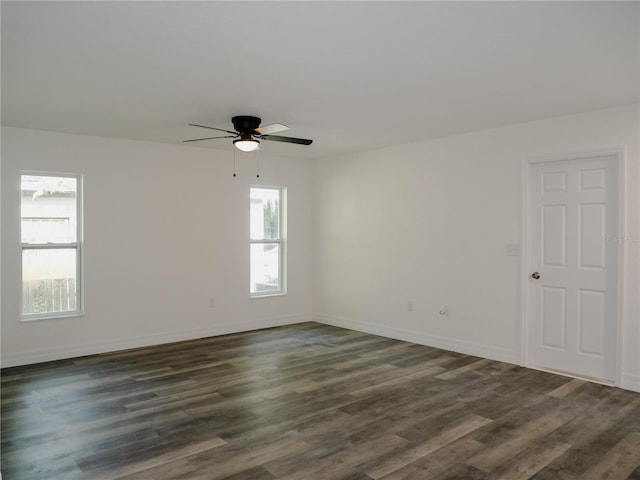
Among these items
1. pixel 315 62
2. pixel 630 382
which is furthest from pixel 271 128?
pixel 630 382

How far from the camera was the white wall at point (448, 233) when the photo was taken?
4.29 meters

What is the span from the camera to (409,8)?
2371mm

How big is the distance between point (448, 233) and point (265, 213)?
2685 millimetres

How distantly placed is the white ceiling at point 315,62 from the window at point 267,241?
2192 mm

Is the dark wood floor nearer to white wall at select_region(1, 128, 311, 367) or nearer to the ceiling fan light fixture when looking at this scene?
white wall at select_region(1, 128, 311, 367)

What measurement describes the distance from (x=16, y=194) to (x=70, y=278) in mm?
1041

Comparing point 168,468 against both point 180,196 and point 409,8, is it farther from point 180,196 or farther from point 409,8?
point 180,196

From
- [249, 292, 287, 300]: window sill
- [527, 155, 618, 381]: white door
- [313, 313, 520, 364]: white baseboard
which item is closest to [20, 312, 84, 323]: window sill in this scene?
[249, 292, 287, 300]: window sill

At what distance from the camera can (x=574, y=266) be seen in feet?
14.9

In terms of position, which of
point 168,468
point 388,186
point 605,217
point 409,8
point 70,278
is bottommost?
point 168,468

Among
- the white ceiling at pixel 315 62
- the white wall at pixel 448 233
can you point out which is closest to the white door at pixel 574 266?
the white wall at pixel 448 233

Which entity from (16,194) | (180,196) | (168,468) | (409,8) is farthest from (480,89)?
(16,194)

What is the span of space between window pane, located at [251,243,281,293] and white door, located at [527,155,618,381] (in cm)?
355

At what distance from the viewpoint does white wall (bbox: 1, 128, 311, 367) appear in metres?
5.00
